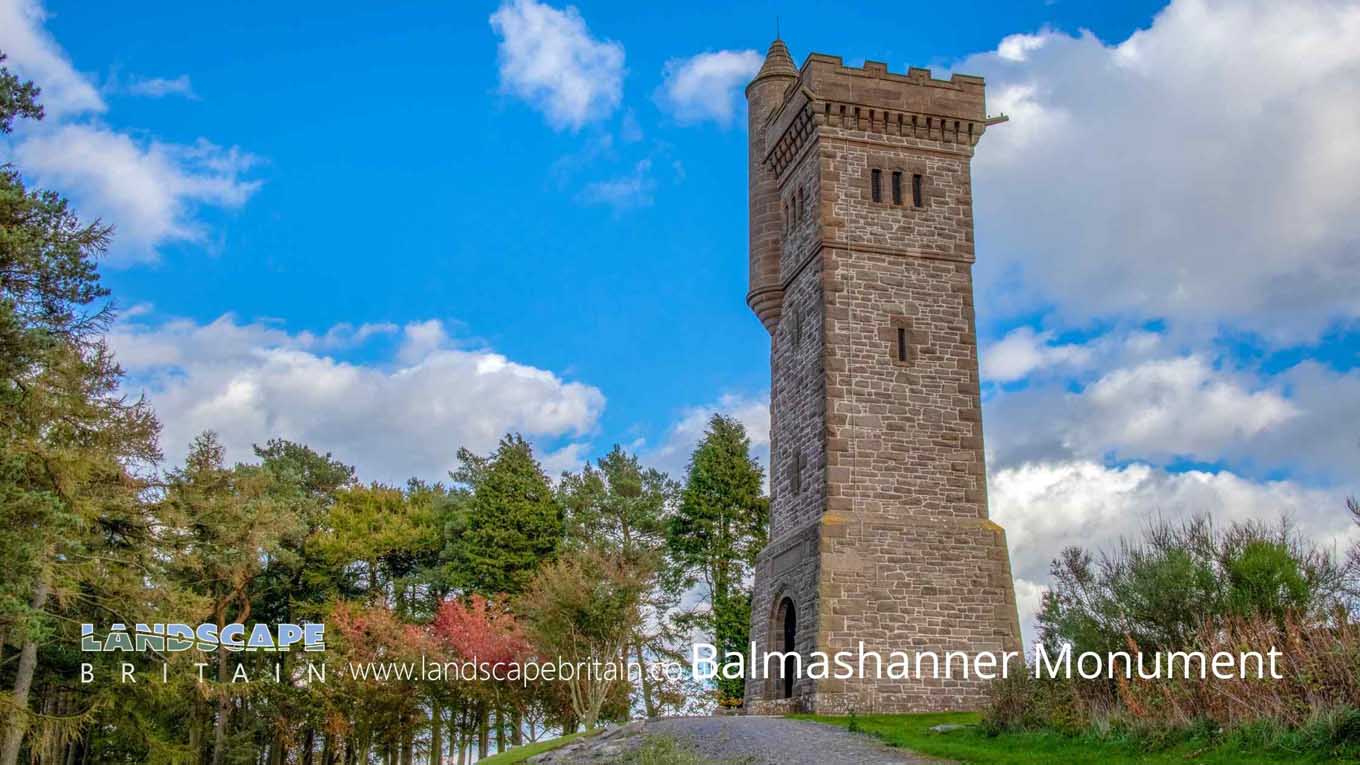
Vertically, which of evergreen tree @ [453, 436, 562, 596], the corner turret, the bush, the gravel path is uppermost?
the corner turret

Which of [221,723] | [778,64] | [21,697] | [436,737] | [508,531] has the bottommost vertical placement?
[436,737]

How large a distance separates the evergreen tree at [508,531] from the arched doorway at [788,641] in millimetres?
13003

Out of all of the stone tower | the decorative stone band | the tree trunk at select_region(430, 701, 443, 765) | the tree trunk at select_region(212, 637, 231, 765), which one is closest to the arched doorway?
the stone tower

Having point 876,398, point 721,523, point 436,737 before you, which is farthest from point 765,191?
point 436,737

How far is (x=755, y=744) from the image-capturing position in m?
16.3

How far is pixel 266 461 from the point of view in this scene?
4291 cm

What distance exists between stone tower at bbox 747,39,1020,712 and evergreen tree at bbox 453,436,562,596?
1321cm

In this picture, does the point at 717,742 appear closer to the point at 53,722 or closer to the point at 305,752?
the point at 53,722

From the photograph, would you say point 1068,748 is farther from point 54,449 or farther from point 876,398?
point 54,449

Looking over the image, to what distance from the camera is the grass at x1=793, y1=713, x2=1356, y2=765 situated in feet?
40.0

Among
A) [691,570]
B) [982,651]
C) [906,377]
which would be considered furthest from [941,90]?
[691,570]

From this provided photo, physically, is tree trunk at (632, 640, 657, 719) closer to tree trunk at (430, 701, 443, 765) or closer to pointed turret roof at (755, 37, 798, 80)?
tree trunk at (430, 701, 443, 765)

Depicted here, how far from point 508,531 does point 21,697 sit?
54.2 ft

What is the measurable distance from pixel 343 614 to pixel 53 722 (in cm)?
1272
